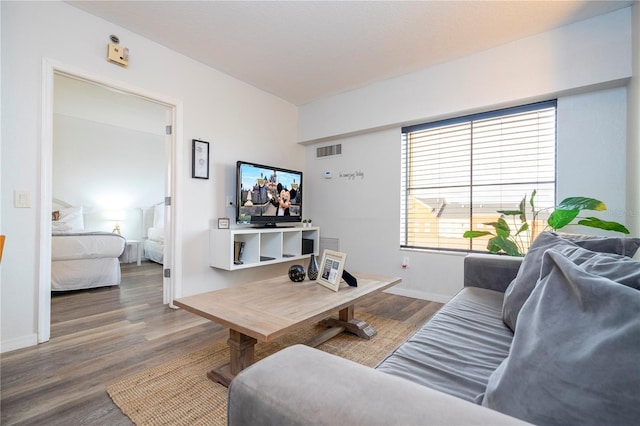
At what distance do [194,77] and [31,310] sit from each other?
2.42 metres

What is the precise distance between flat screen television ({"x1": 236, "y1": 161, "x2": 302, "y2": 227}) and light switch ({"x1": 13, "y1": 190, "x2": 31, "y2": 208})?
5.32 feet

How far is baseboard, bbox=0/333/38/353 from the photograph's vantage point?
1.90m

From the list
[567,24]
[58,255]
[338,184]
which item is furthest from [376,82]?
[58,255]

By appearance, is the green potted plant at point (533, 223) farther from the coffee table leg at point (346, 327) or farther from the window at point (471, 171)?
the coffee table leg at point (346, 327)

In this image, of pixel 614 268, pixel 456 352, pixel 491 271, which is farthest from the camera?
pixel 491 271

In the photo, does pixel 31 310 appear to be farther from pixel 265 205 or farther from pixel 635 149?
pixel 635 149

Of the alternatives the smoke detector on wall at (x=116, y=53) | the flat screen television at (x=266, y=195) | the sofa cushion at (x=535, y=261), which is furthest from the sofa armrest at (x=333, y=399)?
the smoke detector on wall at (x=116, y=53)

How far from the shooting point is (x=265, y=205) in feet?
11.3

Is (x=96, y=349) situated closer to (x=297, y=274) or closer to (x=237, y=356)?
(x=237, y=356)

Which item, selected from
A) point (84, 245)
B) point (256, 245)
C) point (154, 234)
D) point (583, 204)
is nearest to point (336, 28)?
point (256, 245)

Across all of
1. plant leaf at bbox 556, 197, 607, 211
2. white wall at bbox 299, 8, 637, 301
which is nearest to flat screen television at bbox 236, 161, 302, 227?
white wall at bbox 299, 8, 637, 301

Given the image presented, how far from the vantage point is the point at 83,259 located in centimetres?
328

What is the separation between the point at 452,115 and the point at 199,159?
8.83 feet

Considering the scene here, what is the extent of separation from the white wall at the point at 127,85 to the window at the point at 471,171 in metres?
1.80
